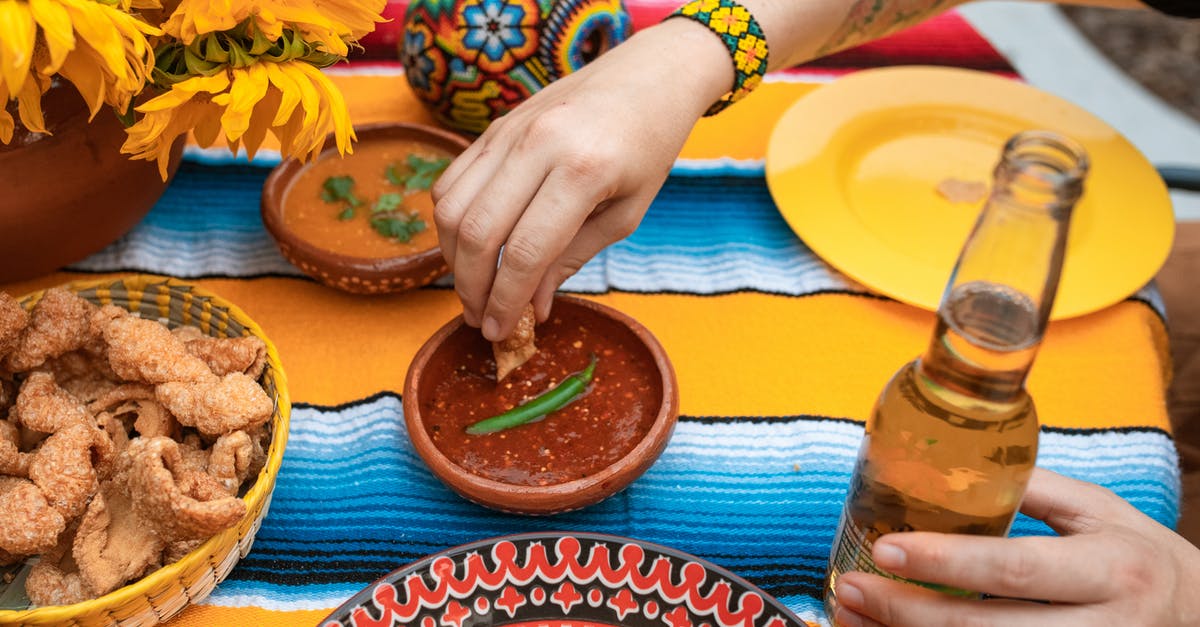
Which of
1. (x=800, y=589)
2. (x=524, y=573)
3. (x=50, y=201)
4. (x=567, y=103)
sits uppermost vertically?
(x=567, y=103)

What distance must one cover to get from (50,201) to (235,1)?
1.79ft

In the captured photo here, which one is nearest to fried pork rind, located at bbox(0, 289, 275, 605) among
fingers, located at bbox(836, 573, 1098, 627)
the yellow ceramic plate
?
fingers, located at bbox(836, 573, 1098, 627)

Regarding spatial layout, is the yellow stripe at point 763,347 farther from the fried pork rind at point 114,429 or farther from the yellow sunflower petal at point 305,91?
the yellow sunflower petal at point 305,91

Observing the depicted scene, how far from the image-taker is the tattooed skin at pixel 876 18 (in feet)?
4.82

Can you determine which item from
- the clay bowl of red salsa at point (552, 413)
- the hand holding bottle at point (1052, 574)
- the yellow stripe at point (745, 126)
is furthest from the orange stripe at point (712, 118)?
the hand holding bottle at point (1052, 574)

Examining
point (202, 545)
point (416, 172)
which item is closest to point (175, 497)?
point (202, 545)

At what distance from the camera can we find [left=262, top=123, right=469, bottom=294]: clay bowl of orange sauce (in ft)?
4.17

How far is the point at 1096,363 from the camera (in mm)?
1335

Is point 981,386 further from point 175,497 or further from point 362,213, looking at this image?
point 362,213

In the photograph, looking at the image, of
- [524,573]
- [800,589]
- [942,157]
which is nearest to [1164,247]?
[942,157]

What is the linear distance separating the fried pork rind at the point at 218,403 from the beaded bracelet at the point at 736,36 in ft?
2.27

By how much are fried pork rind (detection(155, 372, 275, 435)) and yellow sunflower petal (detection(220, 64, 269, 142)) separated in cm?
27

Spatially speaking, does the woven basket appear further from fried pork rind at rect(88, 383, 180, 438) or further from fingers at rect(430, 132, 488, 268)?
fingers at rect(430, 132, 488, 268)

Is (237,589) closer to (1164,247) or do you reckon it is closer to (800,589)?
(800,589)
